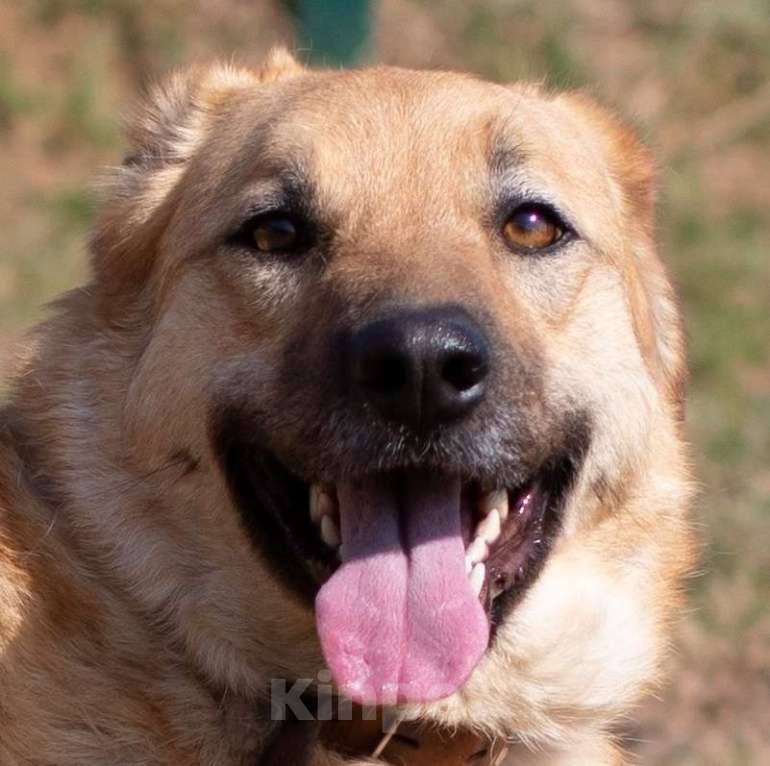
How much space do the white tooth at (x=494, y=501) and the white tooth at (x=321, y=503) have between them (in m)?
0.35

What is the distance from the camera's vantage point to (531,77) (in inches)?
299

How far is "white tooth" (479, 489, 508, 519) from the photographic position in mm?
3417

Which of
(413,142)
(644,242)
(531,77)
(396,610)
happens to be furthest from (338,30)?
(396,610)

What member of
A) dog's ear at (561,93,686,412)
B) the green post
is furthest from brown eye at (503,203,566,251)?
the green post

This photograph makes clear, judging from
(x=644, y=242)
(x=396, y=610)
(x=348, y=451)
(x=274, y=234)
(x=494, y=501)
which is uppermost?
(x=274, y=234)

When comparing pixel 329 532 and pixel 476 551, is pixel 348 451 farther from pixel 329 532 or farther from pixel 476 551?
pixel 476 551

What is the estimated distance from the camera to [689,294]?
847 centimetres

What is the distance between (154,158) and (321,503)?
4.19 ft

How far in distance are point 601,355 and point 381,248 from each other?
0.63 meters

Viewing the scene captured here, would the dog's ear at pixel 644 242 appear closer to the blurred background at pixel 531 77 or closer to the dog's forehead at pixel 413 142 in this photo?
the dog's forehead at pixel 413 142

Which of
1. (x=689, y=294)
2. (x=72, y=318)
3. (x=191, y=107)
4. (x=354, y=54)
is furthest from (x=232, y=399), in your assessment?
(x=689, y=294)

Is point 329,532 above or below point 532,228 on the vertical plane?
below

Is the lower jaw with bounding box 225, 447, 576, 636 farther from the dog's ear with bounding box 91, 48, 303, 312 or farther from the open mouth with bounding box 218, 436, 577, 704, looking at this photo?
the dog's ear with bounding box 91, 48, 303, 312

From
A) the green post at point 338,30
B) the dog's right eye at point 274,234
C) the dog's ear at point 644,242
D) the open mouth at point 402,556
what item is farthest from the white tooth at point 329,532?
the green post at point 338,30
